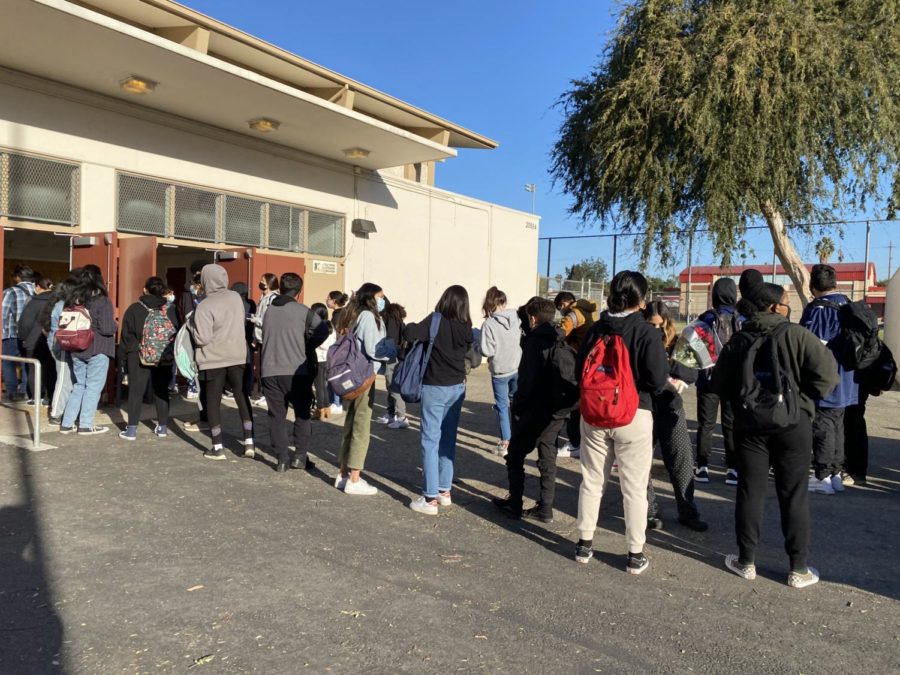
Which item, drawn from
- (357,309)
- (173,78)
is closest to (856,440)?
(357,309)

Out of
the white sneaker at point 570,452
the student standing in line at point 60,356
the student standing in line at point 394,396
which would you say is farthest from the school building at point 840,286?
the student standing in line at point 60,356

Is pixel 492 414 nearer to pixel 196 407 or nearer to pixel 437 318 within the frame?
pixel 196 407

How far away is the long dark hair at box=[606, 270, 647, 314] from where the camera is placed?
426 cm

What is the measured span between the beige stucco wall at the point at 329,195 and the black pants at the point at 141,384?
363 centimetres

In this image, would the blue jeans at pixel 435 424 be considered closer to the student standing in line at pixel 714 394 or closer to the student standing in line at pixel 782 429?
the student standing in line at pixel 782 429

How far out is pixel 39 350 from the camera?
9.05 meters

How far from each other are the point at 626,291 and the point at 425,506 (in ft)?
7.72

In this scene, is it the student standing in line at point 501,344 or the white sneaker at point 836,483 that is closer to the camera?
the white sneaker at point 836,483

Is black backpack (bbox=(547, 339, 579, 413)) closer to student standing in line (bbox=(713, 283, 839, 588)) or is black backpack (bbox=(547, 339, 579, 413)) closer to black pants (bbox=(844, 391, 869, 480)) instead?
student standing in line (bbox=(713, 283, 839, 588))

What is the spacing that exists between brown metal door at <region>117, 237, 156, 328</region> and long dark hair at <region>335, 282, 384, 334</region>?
481 centimetres

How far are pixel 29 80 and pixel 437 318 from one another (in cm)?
759

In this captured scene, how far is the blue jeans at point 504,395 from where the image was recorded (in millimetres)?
7311

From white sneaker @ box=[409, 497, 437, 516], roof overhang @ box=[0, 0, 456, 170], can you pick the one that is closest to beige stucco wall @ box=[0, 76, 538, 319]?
roof overhang @ box=[0, 0, 456, 170]

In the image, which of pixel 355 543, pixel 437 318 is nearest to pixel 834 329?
pixel 437 318
